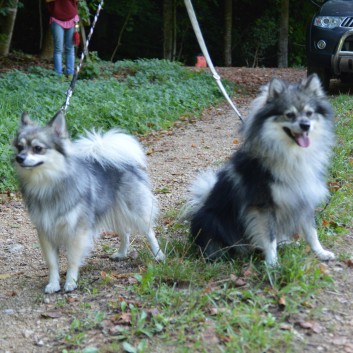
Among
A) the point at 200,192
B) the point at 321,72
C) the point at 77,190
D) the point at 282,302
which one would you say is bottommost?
the point at 282,302

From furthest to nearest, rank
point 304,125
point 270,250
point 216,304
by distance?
1. point 270,250
2. point 304,125
3. point 216,304

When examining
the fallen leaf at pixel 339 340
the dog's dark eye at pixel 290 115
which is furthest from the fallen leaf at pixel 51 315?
the dog's dark eye at pixel 290 115

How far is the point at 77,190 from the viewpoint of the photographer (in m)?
3.99

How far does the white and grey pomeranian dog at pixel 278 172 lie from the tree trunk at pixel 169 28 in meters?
16.2

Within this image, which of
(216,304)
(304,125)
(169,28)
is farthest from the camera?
(169,28)

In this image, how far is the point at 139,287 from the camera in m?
3.78

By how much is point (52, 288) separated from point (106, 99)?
224 inches

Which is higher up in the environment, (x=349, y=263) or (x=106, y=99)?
(x=106, y=99)

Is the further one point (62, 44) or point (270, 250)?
point (62, 44)

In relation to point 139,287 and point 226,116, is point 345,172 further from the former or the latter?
point 226,116

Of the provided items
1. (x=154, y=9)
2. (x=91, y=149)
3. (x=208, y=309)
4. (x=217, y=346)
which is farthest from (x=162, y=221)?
(x=154, y=9)

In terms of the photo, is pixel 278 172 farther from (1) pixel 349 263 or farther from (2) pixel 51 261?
(2) pixel 51 261

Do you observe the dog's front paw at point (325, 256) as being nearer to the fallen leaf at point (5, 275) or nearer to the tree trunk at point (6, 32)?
the fallen leaf at point (5, 275)

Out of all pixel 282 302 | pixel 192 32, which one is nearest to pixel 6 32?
pixel 192 32
